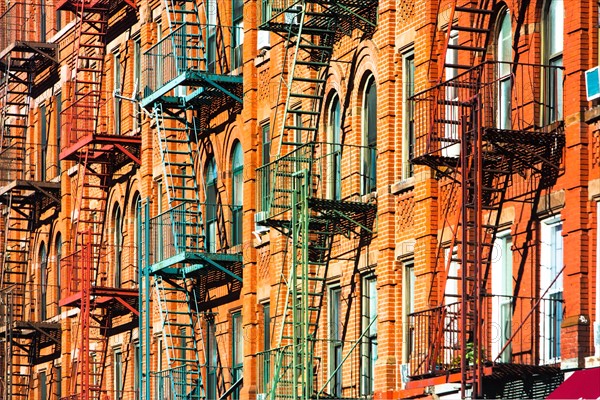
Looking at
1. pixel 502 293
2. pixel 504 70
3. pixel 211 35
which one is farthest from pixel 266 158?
pixel 502 293

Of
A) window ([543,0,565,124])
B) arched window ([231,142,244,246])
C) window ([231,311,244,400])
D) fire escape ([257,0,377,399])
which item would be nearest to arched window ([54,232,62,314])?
arched window ([231,142,244,246])

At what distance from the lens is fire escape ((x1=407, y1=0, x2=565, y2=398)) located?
26.8 metres

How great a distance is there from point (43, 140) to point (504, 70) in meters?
28.2

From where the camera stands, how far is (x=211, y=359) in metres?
41.0

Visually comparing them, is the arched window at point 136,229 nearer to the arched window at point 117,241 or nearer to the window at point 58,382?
the arched window at point 117,241

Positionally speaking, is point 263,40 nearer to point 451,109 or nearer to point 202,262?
point 202,262

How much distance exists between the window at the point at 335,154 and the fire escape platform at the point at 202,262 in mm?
4249

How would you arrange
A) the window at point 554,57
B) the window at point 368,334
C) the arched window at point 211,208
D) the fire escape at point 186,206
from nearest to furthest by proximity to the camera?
the window at point 554,57 < the window at point 368,334 < the fire escape at point 186,206 < the arched window at point 211,208

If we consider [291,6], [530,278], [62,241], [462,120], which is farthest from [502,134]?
[62,241]

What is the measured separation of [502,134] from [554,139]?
2.51ft

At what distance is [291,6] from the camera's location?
34250mm

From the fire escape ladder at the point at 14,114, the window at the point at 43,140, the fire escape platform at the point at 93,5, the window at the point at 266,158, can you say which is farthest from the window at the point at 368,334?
the window at the point at 43,140

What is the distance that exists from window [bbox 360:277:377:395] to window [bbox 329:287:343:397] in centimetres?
104

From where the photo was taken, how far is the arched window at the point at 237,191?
39812 millimetres
